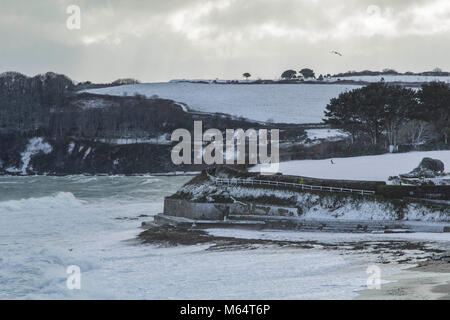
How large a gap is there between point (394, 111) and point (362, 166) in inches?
537

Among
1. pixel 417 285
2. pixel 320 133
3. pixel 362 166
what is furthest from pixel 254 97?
pixel 417 285

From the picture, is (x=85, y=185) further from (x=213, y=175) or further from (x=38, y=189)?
(x=213, y=175)

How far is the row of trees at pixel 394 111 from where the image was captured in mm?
65750

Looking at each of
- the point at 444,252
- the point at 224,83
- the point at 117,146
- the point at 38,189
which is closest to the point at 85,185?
the point at 38,189

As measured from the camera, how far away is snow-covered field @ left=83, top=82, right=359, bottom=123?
154125 mm

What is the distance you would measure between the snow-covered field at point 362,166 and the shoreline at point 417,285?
2046cm

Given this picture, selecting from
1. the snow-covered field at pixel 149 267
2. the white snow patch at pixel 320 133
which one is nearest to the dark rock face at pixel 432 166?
the snow-covered field at pixel 149 267

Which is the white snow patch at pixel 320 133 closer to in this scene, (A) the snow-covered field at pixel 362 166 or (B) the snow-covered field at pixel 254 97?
(B) the snow-covered field at pixel 254 97

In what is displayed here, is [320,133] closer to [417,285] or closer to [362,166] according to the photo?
[362,166]

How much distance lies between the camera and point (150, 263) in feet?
110

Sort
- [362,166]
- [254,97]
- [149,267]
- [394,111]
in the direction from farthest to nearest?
[254,97] < [394,111] < [362,166] < [149,267]

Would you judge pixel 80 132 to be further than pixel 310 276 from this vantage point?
Yes

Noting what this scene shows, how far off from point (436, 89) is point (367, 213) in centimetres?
2919

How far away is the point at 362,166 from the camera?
54344mm
